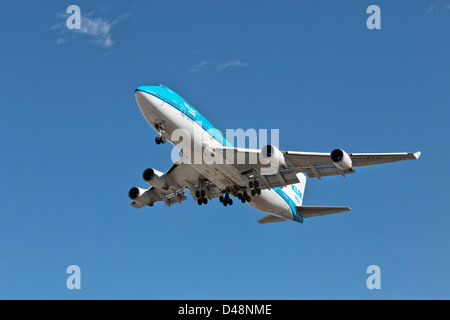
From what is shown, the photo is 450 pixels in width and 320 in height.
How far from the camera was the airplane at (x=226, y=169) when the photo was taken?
35.2 metres

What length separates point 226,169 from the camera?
37.9 m

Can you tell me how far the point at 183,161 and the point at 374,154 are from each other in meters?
12.8

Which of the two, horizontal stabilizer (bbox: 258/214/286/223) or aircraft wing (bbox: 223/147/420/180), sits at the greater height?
aircraft wing (bbox: 223/147/420/180)

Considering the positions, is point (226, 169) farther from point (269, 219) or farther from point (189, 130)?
point (269, 219)

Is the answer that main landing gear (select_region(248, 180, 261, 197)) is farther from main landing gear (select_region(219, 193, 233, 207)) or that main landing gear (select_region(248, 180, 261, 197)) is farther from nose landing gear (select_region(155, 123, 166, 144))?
nose landing gear (select_region(155, 123, 166, 144))

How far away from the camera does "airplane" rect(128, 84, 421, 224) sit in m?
35.2

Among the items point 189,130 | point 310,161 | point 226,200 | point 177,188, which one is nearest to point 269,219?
point 226,200

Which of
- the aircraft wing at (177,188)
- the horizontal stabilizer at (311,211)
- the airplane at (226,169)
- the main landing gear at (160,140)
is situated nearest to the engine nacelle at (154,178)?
the airplane at (226,169)

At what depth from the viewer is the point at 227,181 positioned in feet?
130

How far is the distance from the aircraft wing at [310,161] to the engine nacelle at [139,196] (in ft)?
28.8

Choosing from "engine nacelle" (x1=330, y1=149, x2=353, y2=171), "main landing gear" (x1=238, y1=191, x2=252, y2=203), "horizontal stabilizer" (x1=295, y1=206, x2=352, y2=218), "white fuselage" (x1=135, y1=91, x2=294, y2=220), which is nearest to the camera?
"white fuselage" (x1=135, y1=91, x2=294, y2=220)

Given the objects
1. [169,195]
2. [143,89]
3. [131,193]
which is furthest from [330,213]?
[143,89]

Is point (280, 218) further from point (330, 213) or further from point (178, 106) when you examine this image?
point (178, 106)

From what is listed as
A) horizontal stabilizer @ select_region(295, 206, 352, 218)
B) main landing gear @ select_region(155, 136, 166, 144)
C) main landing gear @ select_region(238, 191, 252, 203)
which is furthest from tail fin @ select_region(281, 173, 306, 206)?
main landing gear @ select_region(155, 136, 166, 144)
